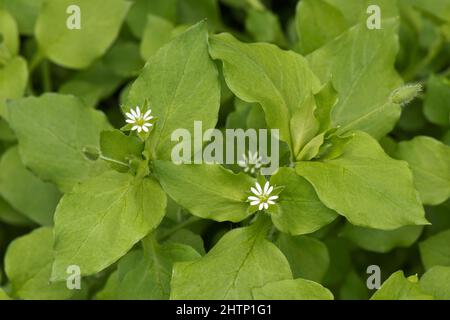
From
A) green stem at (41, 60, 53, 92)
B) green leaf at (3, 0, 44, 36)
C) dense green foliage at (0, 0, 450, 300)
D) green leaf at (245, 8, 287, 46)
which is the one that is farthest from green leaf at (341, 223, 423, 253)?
green leaf at (3, 0, 44, 36)

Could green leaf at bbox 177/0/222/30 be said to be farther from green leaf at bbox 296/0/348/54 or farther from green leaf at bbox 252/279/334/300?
green leaf at bbox 252/279/334/300

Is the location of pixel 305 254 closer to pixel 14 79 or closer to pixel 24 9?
pixel 14 79

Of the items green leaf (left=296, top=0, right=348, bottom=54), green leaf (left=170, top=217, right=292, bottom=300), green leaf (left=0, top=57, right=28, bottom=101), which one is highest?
Answer: green leaf (left=296, top=0, right=348, bottom=54)

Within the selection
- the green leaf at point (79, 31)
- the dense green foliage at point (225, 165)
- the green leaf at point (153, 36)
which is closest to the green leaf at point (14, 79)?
the dense green foliage at point (225, 165)

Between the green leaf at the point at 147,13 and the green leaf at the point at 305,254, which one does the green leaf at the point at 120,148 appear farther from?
the green leaf at the point at 147,13

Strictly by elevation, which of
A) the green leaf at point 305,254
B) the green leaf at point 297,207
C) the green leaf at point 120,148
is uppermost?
the green leaf at point 120,148

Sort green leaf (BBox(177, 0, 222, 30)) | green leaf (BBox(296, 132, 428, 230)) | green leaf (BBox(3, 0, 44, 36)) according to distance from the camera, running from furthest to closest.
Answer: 1. green leaf (BBox(177, 0, 222, 30))
2. green leaf (BBox(3, 0, 44, 36))
3. green leaf (BBox(296, 132, 428, 230))
